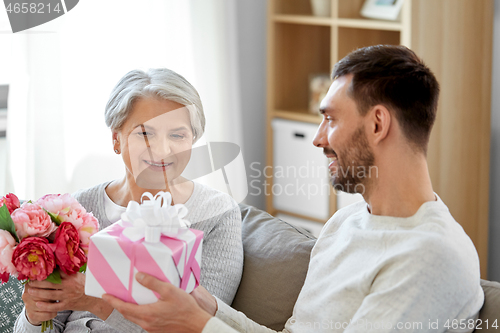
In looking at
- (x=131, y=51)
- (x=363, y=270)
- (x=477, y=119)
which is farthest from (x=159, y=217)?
(x=477, y=119)

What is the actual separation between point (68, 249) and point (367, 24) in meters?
1.86

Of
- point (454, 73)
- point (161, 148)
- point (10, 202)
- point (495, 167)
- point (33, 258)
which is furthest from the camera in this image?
point (495, 167)

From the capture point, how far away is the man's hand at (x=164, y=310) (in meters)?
1.02

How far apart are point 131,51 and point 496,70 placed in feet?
5.44

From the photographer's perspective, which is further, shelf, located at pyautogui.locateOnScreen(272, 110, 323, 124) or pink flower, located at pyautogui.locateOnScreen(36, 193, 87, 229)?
shelf, located at pyautogui.locateOnScreen(272, 110, 323, 124)

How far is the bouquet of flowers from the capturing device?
44.6 inches

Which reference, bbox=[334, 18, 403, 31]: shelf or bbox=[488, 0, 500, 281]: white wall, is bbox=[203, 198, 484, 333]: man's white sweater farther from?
bbox=[488, 0, 500, 281]: white wall

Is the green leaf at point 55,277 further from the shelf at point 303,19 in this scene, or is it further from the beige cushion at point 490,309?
the shelf at point 303,19

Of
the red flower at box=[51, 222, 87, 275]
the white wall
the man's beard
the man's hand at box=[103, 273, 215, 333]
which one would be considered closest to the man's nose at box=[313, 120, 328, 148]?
the man's beard

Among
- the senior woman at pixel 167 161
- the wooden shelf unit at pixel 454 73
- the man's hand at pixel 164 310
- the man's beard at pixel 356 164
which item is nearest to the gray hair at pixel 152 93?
the senior woman at pixel 167 161

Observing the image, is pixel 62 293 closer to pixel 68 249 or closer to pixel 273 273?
pixel 68 249

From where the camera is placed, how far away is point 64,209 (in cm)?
Answer: 122

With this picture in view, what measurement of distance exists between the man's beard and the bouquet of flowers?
57 centimetres

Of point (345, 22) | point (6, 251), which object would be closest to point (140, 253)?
point (6, 251)
